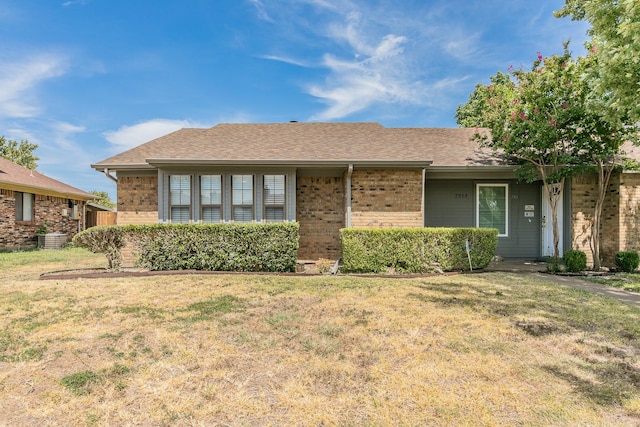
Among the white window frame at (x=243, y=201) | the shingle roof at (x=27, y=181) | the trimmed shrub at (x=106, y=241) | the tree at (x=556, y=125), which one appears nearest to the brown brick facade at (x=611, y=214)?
the tree at (x=556, y=125)

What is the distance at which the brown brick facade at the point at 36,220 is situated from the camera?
14.7 m

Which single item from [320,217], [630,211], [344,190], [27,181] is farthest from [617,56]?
[27,181]

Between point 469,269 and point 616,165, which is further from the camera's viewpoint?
point 616,165

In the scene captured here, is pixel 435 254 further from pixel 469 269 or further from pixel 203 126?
pixel 203 126

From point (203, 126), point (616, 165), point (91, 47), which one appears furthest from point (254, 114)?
point (616, 165)

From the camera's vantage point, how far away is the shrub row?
25.6ft

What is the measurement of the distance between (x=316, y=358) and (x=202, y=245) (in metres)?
5.52

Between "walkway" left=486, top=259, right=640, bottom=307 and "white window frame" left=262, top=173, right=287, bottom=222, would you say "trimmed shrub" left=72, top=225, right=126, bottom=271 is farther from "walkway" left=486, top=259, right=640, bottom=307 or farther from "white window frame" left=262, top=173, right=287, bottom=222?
"walkway" left=486, top=259, right=640, bottom=307

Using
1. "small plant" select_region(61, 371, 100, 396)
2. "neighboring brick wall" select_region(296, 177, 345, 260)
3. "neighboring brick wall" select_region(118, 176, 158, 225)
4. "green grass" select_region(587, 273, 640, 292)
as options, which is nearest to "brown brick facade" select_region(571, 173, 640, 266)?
"green grass" select_region(587, 273, 640, 292)

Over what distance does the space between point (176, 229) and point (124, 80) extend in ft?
30.1

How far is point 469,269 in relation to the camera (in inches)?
325

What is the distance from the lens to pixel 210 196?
377 inches

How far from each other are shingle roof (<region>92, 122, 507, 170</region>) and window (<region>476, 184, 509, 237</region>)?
1159 millimetres

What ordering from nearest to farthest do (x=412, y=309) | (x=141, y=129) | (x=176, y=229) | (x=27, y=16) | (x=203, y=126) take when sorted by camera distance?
(x=412, y=309), (x=176, y=229), (x=27, y=16), (x=203, y=126), (x=141, y=129)
